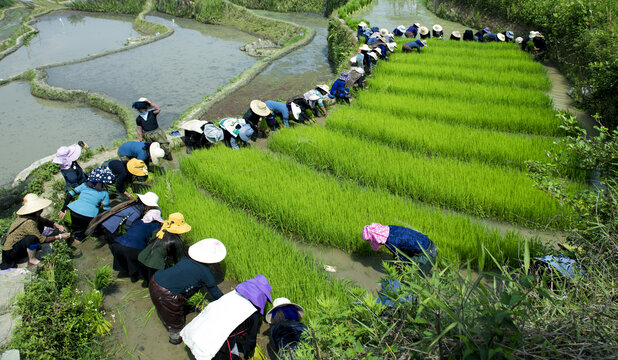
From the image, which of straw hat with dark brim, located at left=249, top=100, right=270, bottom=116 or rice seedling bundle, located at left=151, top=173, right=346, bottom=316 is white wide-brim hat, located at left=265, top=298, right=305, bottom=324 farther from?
straw hat with dark brim, located at left=249, top=100, right=270, bottom=116

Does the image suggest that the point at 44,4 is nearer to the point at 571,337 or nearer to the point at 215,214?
the point at 215,214

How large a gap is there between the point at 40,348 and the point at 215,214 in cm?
203

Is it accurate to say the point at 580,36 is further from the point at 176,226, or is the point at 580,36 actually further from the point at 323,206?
the point at 176,226

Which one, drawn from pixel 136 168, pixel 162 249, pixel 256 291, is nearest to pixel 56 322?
pixel 162 249

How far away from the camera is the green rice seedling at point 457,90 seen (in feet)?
23.8

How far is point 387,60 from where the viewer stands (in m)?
10.5

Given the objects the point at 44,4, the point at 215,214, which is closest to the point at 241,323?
the point at 215,214

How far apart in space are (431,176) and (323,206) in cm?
157

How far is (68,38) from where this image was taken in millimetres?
15711

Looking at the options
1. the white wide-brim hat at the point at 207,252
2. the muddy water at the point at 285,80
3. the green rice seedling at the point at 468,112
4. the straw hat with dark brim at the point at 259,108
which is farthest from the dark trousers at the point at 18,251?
the green rice seedling at the point at 468,112

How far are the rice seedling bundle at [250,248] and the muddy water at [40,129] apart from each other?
281cm

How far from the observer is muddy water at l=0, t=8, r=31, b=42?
55.6 ft

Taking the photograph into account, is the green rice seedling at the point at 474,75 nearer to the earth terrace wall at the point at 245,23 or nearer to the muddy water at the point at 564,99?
the muddy water at the point at 564,99

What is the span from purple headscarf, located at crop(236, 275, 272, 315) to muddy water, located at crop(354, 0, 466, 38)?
14.0m
